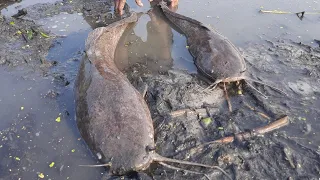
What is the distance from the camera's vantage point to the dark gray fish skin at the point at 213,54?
5.15 m

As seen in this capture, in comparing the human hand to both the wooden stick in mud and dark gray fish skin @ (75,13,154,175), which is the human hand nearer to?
dark gray fish skin @ (75,13,154,175)

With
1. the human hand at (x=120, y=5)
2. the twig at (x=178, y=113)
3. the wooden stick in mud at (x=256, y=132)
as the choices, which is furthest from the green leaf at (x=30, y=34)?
the wooden stick in mud at (x=256, y=132)

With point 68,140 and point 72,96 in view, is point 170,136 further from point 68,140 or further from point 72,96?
point 72,96

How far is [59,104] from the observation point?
4781 mm

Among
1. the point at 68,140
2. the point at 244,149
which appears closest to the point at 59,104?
the point at 68,140

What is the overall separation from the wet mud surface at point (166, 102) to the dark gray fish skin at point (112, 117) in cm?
24

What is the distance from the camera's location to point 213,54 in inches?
218

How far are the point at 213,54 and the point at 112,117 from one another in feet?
8.26

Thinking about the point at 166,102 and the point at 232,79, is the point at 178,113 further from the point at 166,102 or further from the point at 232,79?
the point at 232,79

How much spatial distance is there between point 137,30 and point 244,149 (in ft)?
13.8

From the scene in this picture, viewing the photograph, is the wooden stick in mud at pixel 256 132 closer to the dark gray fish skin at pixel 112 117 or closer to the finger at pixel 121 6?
the dark gray fish skin at pixel 112 117

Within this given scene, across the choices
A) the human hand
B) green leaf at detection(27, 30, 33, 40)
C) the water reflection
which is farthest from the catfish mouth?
green leaf at detection(27, 30, 33, 40)

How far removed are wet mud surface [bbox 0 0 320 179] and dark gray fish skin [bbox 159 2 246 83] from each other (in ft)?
0.67

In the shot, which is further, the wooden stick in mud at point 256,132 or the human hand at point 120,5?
→ the human hand at point 120,5
